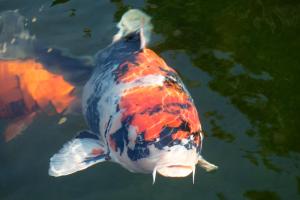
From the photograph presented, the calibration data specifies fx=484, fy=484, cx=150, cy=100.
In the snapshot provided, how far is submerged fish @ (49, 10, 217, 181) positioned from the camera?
12.7 ft

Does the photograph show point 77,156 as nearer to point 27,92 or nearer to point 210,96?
point 27,92

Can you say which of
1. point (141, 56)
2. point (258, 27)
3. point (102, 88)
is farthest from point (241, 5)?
point (102, 88)

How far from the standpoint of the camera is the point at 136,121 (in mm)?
4035

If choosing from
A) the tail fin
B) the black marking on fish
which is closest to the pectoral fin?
the black marking on fish

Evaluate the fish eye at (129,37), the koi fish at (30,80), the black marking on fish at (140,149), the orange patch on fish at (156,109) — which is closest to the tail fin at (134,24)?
the fish eye at (129,37)

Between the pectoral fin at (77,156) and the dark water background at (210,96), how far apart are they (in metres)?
0.25

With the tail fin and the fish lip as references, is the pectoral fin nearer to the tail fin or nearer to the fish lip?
the fish lip

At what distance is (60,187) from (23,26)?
2774 mm

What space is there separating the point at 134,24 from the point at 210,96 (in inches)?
55.9

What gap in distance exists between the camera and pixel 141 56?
16.2ft

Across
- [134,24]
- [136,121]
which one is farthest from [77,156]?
[134,24]

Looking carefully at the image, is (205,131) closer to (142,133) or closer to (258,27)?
(142,133)

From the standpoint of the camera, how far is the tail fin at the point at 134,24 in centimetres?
577

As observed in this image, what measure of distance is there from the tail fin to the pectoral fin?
154 cm
